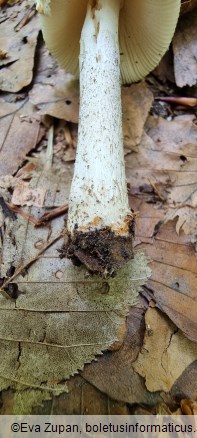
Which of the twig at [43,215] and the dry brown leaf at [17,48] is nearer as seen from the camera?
the twig at [43,215]

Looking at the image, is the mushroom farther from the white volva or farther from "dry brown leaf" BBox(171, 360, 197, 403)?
"dry brown leaf" BBox(171, 360, 197, 403)

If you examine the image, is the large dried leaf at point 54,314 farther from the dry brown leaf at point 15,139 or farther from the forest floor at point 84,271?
the dry brown leaf at point 15,139

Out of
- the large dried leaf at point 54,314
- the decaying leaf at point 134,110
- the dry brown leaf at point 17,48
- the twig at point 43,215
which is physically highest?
the dry brown leaf at point 17,48

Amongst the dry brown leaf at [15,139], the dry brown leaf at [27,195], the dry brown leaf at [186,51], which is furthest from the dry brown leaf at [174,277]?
the dry brown leaf at [186,51]

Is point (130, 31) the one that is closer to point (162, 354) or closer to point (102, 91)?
point (102, 91)

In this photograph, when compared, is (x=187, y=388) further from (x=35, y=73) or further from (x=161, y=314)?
(x=35, y=73)
